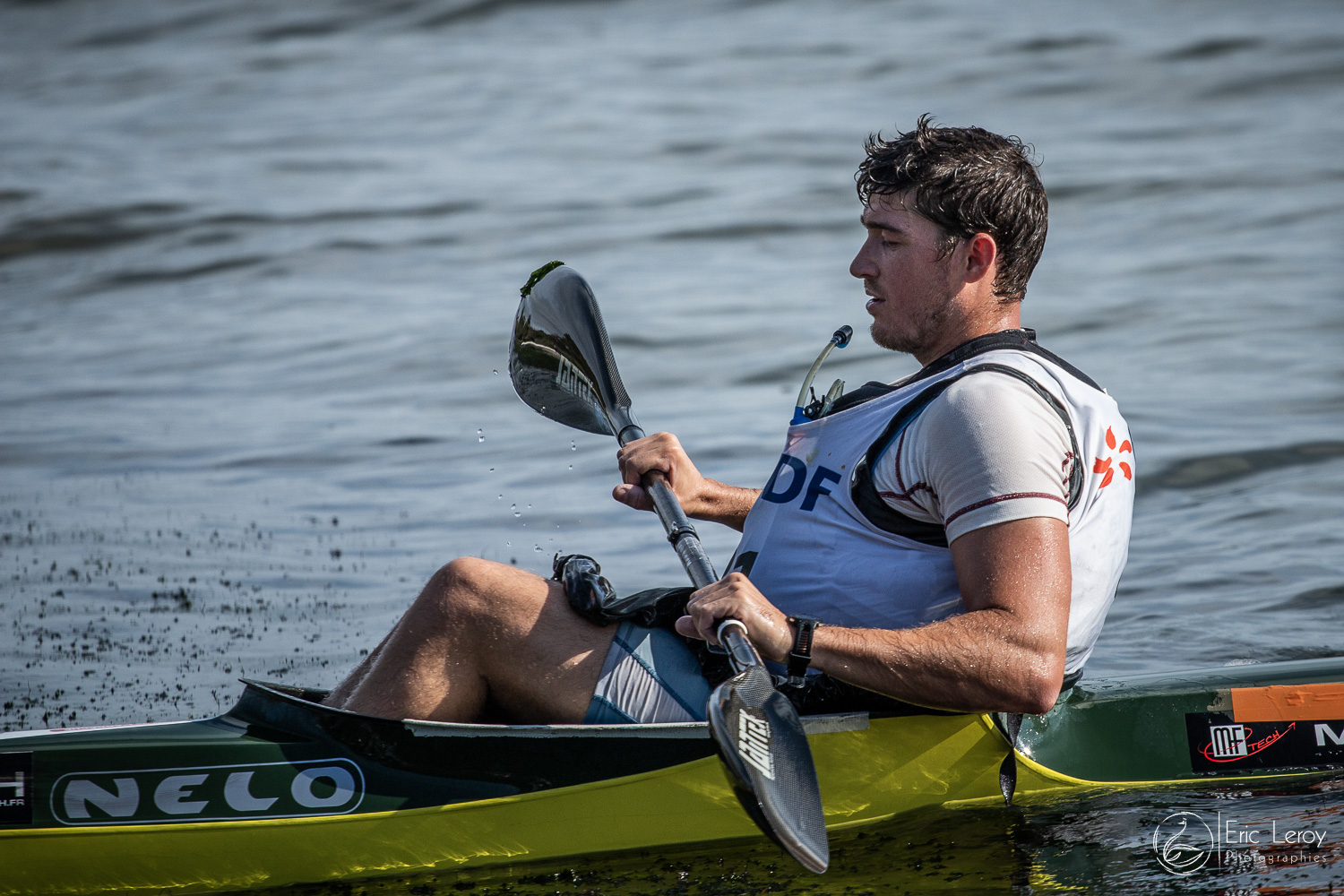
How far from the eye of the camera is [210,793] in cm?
293

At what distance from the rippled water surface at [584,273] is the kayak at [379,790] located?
0.12 m

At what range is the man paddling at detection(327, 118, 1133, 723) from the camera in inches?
103

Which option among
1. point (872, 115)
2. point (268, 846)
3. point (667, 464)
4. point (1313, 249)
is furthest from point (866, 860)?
point (872, 115)

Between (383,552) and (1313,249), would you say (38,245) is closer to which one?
(383,552)

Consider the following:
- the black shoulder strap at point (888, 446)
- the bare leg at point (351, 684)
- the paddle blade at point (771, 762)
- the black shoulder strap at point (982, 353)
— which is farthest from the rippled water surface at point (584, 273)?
the black shoulder strap at point (982, 353)

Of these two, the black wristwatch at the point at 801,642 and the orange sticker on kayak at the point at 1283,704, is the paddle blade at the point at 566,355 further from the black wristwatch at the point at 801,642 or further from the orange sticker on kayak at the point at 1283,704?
the orange sticker on kayak at the point at 1283,704

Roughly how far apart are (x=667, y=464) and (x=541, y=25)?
19.3 metres

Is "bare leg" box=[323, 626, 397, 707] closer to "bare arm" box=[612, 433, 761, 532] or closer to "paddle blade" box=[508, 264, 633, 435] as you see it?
"bare arm" box=[612, 433, 761, 532]

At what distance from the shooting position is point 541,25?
21500mm

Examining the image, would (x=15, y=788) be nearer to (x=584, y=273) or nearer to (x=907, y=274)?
(x=907, y=274)

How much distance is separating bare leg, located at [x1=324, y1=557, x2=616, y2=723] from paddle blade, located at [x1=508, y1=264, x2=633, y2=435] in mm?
912

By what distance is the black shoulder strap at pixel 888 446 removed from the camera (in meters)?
2.73

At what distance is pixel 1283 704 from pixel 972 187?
4.48ft

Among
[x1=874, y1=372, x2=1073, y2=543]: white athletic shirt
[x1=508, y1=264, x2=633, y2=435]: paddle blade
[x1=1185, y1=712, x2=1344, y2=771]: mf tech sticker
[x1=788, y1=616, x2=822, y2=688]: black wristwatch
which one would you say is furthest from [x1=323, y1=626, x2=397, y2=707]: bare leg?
[x1=1185, y1=712, x2=1344, y2=771]: mf tech sticker
